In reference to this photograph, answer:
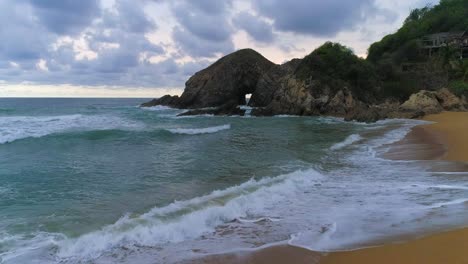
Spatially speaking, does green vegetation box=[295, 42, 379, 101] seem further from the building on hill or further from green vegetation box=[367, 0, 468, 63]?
the building on hill

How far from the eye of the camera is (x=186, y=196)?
862 centimetres

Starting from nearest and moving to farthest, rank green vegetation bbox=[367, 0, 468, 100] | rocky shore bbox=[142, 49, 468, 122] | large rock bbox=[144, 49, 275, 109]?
1. rocky shore bbox=[142, 49, 468, 122]
2. green vegetation bbox=[367, 0, 468, 100]
3. large rock bbox=[144, 49, 275, 109]

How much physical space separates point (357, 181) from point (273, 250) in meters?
5.09

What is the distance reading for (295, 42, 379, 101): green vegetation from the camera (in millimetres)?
42656

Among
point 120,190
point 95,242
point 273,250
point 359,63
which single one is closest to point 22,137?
point 120,190

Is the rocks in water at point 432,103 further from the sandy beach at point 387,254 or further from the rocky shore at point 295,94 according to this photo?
the sandy beach at point 387,254

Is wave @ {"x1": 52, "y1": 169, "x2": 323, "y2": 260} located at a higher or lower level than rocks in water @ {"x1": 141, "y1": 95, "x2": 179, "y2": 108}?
lower

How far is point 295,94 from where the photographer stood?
141 feet

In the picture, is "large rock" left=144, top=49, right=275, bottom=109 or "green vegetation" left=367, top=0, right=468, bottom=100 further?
"large rock" left=144, top=49, right=275, bottom=109

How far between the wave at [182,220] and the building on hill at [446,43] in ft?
176

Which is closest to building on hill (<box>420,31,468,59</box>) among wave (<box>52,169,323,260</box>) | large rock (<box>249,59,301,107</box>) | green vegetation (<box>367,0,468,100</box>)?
green vegetation (<box>367,0,468,100</box>)

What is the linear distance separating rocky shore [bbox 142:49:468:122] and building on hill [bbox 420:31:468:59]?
15296mm

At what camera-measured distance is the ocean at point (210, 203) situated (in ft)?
18.3

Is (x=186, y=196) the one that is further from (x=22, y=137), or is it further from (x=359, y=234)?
(x=22, y=137)
